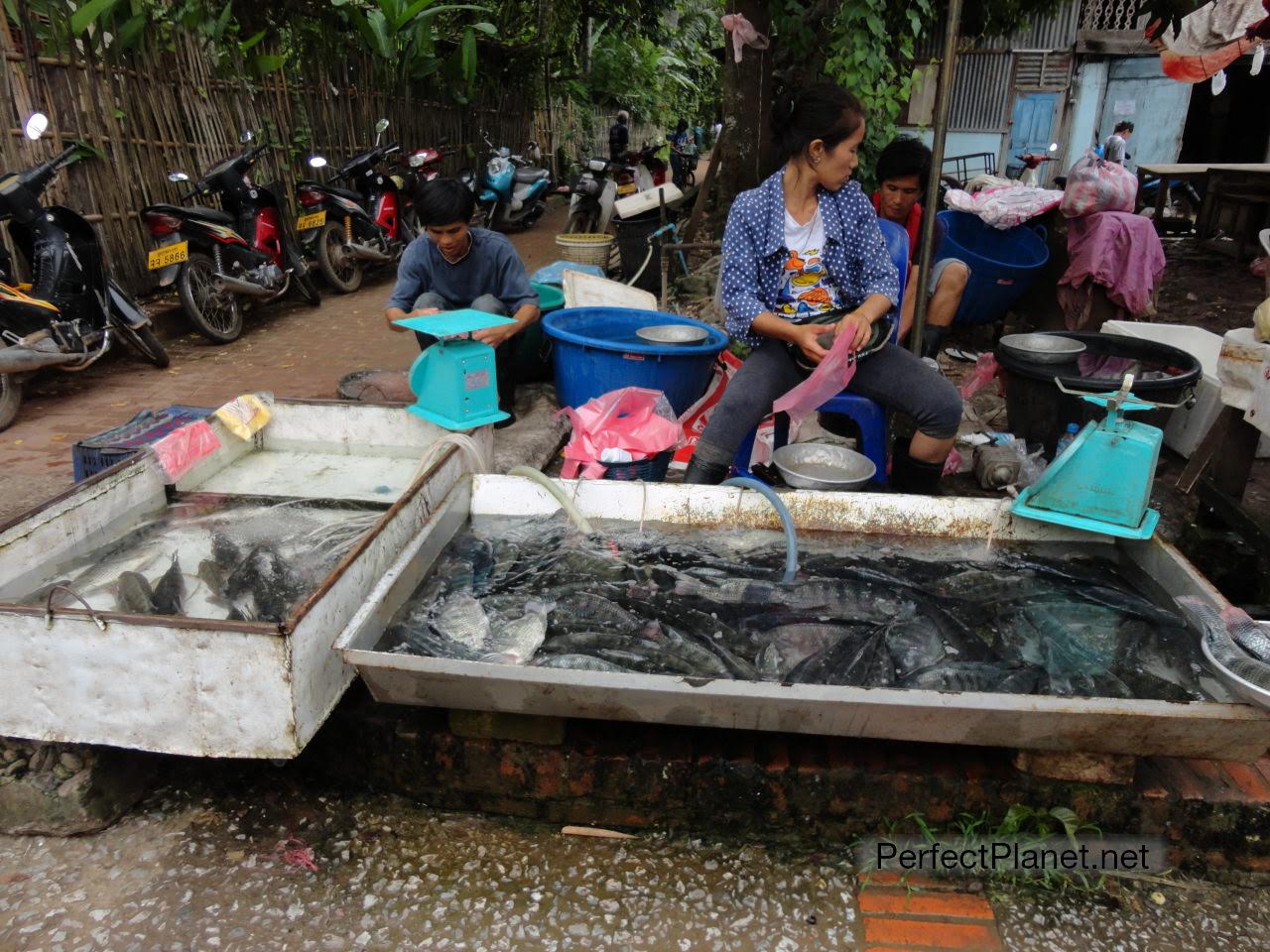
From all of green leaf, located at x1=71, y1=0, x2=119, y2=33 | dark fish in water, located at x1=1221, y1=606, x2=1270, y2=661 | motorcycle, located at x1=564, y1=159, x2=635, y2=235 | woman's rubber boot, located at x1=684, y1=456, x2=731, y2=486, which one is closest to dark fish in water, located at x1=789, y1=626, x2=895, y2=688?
dark fish in water, located at x1=1221, y1=606, x2=1270, y2=661

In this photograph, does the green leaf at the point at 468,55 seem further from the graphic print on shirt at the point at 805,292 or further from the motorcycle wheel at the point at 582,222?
the graphic print on shirt at the point at 805,292

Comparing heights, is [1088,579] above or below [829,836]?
above

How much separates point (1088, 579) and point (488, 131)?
1215 cm

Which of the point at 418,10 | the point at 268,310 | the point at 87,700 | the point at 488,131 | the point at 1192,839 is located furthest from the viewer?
the point at 488,131

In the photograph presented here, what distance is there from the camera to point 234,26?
7371mm

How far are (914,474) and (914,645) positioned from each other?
3.81 ft

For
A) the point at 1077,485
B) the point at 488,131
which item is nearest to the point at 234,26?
the point at 488,131

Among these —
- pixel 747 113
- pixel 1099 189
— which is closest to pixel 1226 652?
pixel 1099 189

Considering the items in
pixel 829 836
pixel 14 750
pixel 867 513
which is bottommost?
pixel 829 836

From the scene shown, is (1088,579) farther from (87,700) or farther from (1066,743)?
(87,700)

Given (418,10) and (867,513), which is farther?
(418,10)

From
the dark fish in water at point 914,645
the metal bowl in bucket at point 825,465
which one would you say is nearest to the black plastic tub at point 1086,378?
the metal bowl in bucket at point 825,465

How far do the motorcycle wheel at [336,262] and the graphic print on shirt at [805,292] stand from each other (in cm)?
572

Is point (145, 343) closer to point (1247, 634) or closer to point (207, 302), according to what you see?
point (207, 302)
